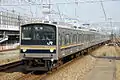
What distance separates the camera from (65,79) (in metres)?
12.8

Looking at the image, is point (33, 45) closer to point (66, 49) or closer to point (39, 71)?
point (39, 71)

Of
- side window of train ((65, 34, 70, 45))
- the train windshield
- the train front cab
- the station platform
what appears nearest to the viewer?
the train front cab

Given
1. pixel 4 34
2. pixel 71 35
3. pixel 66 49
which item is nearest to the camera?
pixel 66 49

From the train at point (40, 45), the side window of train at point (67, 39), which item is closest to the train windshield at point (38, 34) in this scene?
the train at point (40, 45)

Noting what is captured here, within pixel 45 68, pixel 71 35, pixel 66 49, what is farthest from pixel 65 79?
pixel 71 35

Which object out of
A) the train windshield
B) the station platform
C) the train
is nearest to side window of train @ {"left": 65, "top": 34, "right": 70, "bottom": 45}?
the train

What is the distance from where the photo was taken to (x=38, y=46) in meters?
14.2

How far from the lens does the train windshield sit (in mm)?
14328

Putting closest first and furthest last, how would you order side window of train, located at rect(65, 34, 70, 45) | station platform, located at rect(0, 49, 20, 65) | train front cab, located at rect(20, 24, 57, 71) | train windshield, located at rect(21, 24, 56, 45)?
train front cab, located at rect(20, 24, 57, 71) → train windshield, located at rect(21, 24, 56, 45) → side window of train, located at rect(65, 34, 70, 45) → station platform, located at rect(0, 49, 20, 65)

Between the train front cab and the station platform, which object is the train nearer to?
the train front cab

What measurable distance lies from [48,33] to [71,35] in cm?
436

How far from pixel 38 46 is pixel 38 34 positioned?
705 mm

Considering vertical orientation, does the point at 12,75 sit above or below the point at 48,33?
below

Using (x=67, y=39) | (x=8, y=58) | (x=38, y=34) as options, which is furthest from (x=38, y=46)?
(x=8, y=58)
